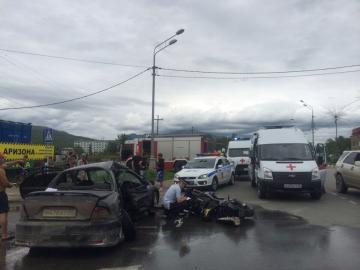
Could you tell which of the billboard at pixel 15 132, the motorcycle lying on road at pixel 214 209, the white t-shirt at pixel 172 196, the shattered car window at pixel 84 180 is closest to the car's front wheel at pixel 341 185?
the motorcycle lying on road at pixel 214 209

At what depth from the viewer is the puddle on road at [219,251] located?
6344mm

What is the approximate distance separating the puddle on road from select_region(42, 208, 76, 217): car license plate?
69 cm

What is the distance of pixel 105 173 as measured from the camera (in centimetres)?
807

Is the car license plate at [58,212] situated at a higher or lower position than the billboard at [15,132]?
lower

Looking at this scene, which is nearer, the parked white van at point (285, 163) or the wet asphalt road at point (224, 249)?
the wet asphalt road at point (224, 249)

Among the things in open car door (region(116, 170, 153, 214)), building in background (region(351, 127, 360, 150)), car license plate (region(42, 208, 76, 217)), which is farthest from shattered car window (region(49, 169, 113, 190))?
building in background (region(351, 127, 360, 150))

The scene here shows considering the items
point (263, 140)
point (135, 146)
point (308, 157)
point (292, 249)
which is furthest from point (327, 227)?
point (135, 146)

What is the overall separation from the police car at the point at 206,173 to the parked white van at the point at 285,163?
2.22 meters

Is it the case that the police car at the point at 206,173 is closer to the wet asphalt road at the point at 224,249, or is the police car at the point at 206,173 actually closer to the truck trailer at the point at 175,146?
the wet asphalt road at the point at 224,249

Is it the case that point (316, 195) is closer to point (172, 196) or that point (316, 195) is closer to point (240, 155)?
point (172, 196)

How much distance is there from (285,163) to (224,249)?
724cm

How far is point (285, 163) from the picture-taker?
1393 centimetres

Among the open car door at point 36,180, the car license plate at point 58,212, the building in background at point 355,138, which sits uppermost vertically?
the building in background at point 355,138

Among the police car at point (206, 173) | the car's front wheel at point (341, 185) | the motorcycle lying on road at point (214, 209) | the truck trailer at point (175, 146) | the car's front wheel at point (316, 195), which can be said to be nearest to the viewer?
the motorcycle lying on road at point (214, 209)
